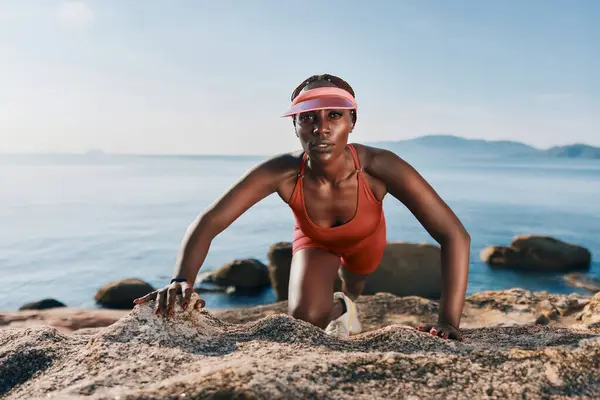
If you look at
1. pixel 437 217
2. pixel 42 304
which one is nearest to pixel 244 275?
→ pixel 42 304

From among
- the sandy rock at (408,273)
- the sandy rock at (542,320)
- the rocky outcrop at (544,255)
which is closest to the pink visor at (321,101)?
the sandy rock at (542,320)

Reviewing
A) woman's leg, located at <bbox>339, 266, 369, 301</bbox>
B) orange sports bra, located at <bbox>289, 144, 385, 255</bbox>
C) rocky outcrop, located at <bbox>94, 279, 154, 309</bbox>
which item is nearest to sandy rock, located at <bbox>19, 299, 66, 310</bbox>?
rocky outcrop, located at <bbox>94, 279, 154, 309</bbox>

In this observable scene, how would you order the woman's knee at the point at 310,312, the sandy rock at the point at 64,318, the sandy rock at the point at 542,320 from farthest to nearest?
the sandy rock at the point at 64,318 < the sandy rock at the point at 542,320 < the woman's knee at the point at 310,312

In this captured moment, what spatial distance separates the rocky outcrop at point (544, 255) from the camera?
35.4 ft

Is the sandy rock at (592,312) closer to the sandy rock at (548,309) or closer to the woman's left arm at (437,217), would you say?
the sandy rock at (548,309)

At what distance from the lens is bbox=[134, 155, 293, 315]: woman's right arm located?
8.46 ft

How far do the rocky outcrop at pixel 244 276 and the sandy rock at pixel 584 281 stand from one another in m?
6.06

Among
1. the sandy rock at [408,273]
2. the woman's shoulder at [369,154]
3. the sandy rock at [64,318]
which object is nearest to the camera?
the woman's shoulder at [369,154]

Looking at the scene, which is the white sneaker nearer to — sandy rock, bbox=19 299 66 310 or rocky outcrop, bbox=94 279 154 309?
rocky outcrop, bbox=94 279 154 309

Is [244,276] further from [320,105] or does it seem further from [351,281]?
[320,105]

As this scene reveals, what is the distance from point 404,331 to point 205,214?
3.87 ft

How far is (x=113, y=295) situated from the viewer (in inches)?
351

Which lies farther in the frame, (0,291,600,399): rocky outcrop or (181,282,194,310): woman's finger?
(181,282,194,310): woman's finger

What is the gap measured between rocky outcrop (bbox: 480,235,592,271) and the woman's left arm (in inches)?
355
